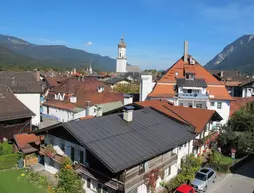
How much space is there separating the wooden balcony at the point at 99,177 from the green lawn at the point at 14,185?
4.22m

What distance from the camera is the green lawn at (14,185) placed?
20125 mm

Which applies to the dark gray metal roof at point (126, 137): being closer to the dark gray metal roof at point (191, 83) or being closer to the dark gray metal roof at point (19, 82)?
the dark gray metal roof at point (191, 83)

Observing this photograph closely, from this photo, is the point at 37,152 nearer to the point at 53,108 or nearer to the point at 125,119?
the point at 125,119

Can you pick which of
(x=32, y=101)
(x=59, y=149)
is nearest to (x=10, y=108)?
(x=32, y=101)

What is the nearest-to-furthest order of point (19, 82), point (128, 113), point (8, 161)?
point (128, 113) < point (8, 161) < point (19, 82)

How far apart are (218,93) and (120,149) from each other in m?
27.4

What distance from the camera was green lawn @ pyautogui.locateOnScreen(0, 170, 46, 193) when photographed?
20125 millimetres

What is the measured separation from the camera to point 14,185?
21.0m

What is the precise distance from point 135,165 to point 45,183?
891 centimetres

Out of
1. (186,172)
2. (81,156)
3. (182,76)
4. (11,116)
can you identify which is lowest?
(186,172)

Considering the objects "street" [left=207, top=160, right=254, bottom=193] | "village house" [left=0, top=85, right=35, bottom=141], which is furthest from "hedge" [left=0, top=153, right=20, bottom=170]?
"street" [left=207, top=160, right=254, bottom=193]

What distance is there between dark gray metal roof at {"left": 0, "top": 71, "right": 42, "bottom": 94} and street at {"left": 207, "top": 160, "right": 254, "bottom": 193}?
29.5 m

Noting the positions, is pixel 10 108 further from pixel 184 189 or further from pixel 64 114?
Answer: pixel 184 189

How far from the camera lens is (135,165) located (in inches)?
651
